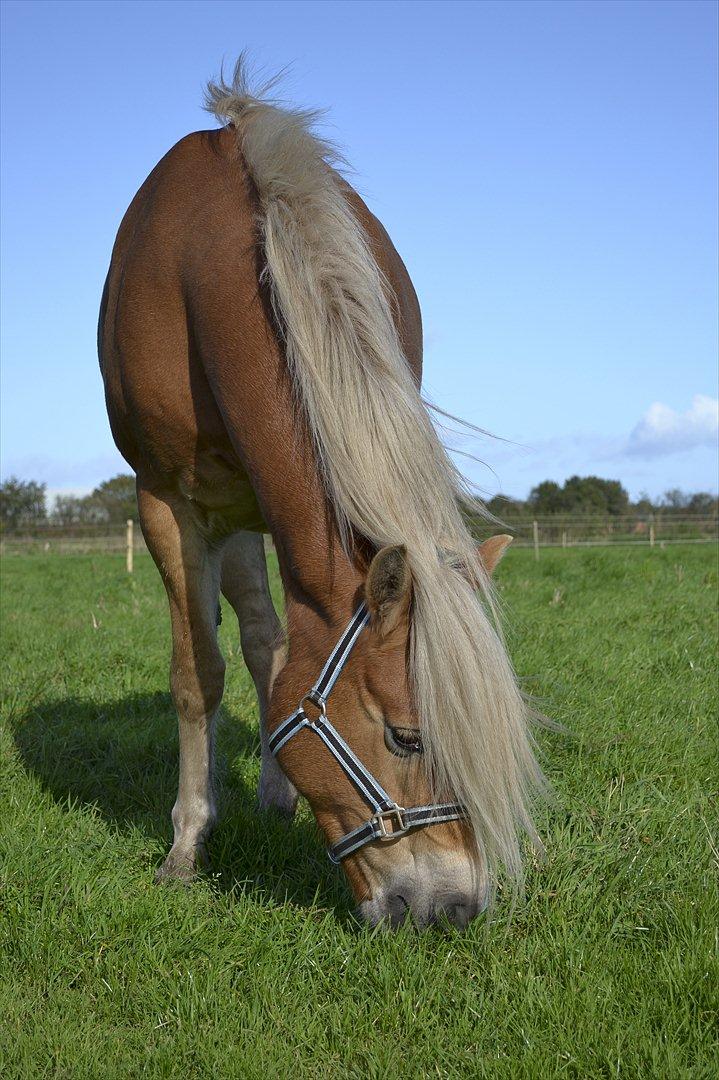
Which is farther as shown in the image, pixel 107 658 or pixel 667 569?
pixel 667 569

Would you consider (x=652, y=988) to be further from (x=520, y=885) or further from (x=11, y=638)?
(x=11, y=638)

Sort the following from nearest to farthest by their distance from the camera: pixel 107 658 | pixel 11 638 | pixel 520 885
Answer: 1. pixel 520 885
2. pixel 107 658
3. pixel 11 638

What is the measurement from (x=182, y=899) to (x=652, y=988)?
1559 millimetres

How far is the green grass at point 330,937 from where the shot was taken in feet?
7.99

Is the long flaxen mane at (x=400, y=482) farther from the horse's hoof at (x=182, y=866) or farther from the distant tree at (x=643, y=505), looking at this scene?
the distant tree at (x=643, y=505)

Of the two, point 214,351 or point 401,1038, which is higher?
point 214,351

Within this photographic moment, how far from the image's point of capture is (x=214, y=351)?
3260 mm

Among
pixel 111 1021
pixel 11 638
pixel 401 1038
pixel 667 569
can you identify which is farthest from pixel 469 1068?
pixel 667 569

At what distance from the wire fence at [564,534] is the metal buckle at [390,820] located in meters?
35.3

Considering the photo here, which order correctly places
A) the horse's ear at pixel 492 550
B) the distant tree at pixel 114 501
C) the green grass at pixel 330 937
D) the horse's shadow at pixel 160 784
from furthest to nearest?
the distant tree at pixel 114 501, the horse's shadow at pixel 160 784, the horse's ear at pixel 492 550, the green grass at pixel 330 937

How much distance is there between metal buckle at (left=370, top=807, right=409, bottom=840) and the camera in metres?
2.63

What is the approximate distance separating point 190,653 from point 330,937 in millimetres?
1342

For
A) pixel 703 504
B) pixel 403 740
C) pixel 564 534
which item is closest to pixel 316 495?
pixel 403 740

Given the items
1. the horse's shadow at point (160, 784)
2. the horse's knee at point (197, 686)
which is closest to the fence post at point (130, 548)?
the horse's shadow at point (160, 784)
